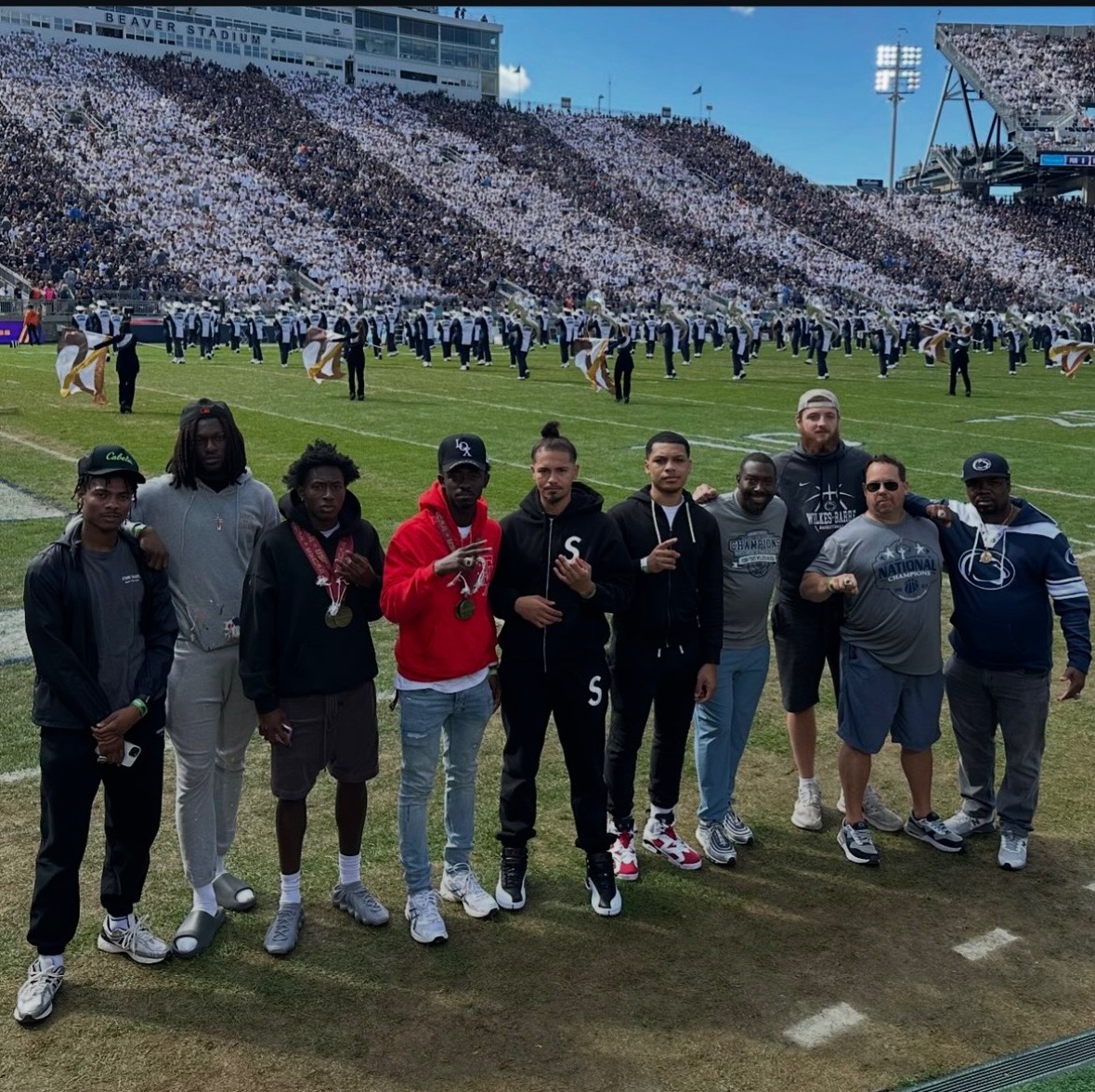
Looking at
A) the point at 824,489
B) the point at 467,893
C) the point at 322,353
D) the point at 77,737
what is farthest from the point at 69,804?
the point at 322,353

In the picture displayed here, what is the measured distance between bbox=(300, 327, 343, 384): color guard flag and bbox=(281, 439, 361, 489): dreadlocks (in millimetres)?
18894

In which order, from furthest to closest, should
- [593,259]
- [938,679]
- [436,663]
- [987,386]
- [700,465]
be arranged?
[593,259]
[987,386]
[700,465]
[938,679]
[436,663]

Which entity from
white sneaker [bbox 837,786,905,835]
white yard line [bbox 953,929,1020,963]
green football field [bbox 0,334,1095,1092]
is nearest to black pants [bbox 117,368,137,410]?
green football field [bbox 0,334,1095,1092]

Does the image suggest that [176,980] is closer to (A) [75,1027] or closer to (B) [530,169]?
(A) [75,1027]

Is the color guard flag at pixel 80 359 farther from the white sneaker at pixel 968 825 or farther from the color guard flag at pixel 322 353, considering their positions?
the white sneaker at pixel 968 825

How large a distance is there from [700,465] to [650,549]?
10138 mm

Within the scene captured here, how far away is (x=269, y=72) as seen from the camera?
→ 7019cm

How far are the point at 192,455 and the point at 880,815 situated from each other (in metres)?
3.43

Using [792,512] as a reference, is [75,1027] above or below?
below

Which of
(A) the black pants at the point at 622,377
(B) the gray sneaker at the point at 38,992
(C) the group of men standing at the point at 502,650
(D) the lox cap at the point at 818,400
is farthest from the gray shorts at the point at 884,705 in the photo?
(A) the black pants at the point at 622,377

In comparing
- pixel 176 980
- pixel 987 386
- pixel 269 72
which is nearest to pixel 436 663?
pixel 176 980

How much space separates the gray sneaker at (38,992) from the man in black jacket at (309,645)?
708 mm

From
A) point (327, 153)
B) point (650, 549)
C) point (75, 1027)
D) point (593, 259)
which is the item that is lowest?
point (75, 1027)

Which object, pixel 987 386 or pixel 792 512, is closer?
pixel 792 512
